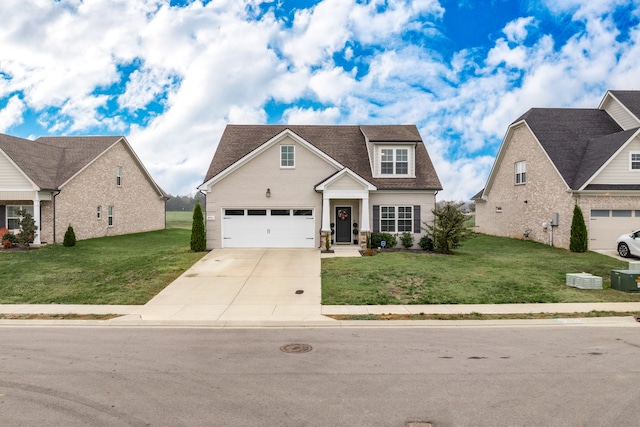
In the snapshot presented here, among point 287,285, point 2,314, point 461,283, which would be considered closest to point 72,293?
point 2,314

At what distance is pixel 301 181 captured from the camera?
2223 cm

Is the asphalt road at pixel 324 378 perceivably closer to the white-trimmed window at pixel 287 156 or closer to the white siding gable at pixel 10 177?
the white-trimmed window at pixel 287 156

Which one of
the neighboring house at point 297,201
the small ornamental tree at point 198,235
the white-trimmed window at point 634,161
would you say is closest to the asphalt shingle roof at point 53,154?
the small ornamental tree at point 198,235

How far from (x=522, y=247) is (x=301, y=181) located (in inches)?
537

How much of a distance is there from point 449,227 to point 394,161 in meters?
5.20

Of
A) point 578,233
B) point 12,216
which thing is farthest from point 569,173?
point 12,216

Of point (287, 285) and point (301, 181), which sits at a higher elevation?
point (301, 181)

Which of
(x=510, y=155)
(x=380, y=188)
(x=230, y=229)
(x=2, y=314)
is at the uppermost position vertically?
(x=510, y=155)

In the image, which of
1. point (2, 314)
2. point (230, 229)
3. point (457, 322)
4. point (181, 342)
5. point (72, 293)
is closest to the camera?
point (181, 342)

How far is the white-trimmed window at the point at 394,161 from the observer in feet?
76.8

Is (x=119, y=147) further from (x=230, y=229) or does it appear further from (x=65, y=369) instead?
(x=65, y=369)

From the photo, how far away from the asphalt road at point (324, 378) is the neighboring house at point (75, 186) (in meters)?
20.1

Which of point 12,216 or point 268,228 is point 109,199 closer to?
point 12,216

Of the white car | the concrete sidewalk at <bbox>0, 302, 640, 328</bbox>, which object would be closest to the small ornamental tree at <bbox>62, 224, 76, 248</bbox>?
the concrete sidewalk at <bbox>0, 302, 640, 328</bbox>
